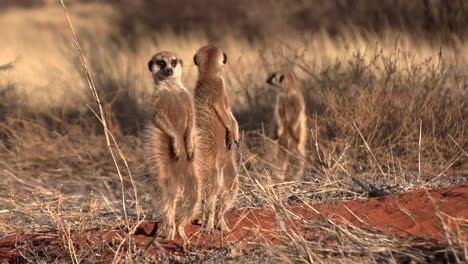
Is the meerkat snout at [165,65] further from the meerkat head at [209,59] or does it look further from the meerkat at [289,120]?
the meerkat at [289,120]

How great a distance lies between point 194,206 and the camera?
3.46 meters

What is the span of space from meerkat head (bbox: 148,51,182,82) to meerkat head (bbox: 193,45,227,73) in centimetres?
27

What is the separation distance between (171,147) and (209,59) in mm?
746

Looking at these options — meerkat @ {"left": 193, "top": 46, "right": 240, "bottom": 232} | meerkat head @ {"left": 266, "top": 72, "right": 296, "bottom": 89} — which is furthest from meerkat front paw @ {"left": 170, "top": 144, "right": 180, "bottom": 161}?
meerkat head @ {"left": 266, "top": 72, "right": 296, "bottom": 89}

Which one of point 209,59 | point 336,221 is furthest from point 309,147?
point 336,221

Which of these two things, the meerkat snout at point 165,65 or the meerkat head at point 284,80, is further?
the meerkat head at point 284,80

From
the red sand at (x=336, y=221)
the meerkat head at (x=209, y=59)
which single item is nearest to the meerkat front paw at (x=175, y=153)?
the red sand at (x=336, y=221)

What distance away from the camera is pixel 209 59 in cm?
399

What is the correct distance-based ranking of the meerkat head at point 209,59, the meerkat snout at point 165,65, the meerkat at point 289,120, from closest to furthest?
1. the meerkat snout at point 165,65
2. the meerkat head at point 209,59
3. the meerkat at point 289,120

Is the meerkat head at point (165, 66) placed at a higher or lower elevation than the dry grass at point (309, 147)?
higher

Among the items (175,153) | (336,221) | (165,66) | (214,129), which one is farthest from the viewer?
(214,129)

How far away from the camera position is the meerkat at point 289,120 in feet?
20.6

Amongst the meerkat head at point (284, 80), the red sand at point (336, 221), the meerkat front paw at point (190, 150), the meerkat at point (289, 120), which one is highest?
the meerkat front paw at point (190, 150)

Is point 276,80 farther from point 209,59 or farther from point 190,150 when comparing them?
point 190,150
